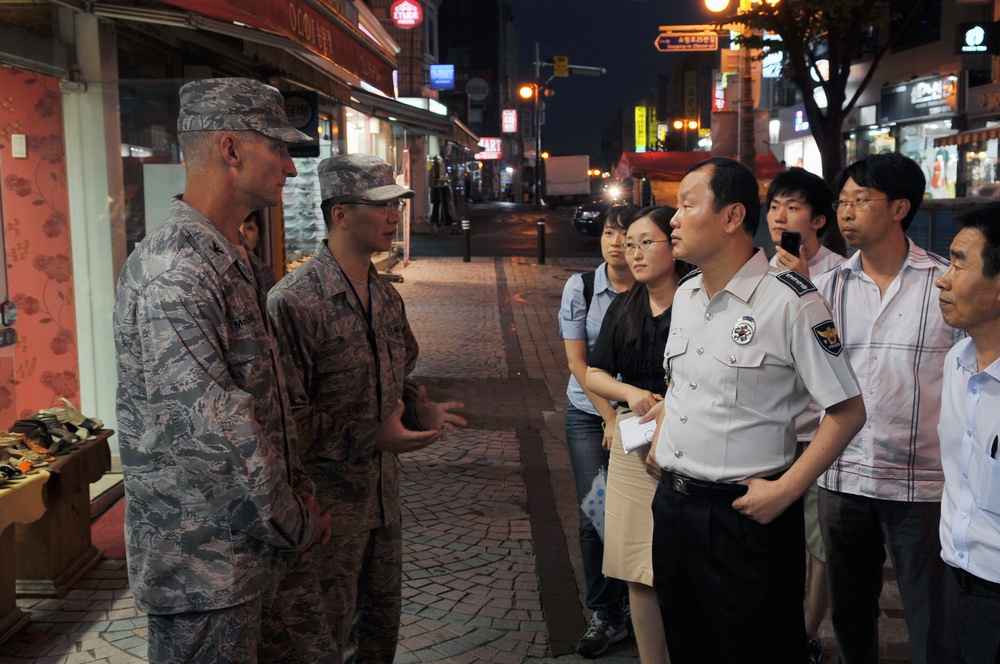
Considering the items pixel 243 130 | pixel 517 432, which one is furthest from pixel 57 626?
pixel 517 432

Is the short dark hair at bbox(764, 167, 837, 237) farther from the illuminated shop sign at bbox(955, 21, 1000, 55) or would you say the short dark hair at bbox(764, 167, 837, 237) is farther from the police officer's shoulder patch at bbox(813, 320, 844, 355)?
the illuminated shop sign at bbox(955, 21, 1000, 55)

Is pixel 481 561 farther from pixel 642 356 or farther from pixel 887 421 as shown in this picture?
pixel 887 421

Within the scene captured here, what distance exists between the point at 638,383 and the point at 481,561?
190cm

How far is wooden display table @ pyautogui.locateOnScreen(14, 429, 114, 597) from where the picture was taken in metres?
4.55

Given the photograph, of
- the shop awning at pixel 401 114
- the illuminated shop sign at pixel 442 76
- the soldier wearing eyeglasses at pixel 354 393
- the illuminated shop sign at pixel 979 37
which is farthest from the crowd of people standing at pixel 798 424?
the illuminated shop sign at pixel 442 76

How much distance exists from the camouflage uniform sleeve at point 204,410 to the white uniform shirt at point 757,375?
128 centimetres

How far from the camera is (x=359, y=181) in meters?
3.22

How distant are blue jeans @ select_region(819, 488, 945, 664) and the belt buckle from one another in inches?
32.1

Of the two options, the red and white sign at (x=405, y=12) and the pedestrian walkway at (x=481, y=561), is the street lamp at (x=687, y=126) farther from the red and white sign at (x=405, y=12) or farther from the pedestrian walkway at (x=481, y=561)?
the pedestrian walkway at (x=481, y=561)

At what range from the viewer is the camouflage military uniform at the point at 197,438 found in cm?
221

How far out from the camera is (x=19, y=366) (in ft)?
21.2

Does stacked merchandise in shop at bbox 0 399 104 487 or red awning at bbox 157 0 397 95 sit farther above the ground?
red awning at bbox 157 0 397 95

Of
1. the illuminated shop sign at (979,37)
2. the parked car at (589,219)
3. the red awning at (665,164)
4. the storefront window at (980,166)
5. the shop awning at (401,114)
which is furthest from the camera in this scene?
the parked car at (589,219)

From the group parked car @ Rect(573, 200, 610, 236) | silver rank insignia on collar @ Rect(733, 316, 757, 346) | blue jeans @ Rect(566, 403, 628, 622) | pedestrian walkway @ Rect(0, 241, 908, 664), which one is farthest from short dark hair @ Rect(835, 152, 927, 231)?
parked car @ Rect(573, 200, 610, 236)
